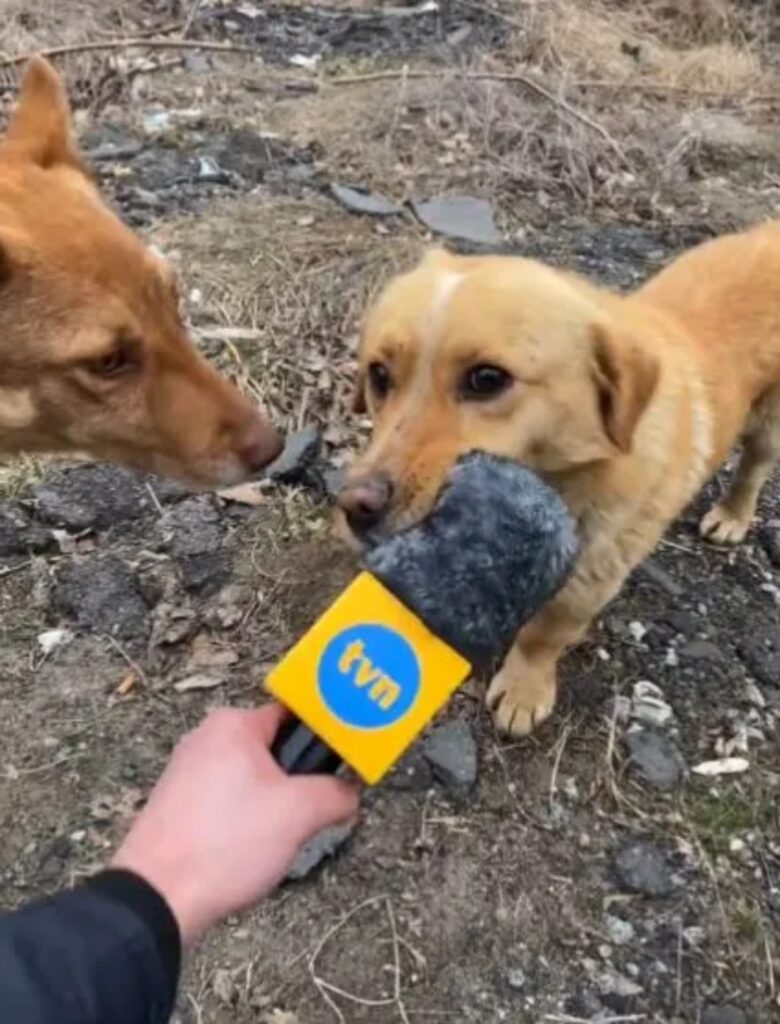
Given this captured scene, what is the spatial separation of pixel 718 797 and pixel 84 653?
170 centimetres

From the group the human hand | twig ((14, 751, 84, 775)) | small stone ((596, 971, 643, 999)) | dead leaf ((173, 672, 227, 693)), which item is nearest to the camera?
the human hand

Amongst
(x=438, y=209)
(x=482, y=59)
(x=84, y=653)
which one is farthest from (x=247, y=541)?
(x=482, y=59)

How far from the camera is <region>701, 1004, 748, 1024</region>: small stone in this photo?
2887 mm

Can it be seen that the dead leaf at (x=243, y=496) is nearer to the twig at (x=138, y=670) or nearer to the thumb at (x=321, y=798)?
the twig at (x=138, y=670)

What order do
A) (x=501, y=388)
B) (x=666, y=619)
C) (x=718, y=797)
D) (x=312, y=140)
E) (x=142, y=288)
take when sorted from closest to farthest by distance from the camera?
1. (x=501, y=388)
2. (x=142, y=288)
3. (x=718, y=797)
4. (x=666, y=619)
5. (x=312, y=140)

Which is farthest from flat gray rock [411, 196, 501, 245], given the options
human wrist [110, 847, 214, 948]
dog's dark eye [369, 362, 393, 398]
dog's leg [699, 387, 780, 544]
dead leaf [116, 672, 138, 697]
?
human wrist [110, 847, 214, 948]

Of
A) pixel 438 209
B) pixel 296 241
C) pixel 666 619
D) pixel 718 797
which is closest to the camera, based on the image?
pixel 718 797

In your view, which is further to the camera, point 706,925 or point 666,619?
point 666,619

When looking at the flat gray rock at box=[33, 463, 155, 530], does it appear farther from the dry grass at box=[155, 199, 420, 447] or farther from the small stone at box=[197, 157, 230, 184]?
the small stone at box=[197, 157, 230, 184]

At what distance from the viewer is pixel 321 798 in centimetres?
179

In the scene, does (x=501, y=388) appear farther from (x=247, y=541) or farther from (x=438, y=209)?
(x=438, y=209)

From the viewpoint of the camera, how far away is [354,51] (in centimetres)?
721

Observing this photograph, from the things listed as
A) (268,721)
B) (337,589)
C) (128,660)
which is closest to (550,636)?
(337,589)

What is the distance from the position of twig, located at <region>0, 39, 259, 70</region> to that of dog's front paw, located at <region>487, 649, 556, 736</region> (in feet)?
13.1
